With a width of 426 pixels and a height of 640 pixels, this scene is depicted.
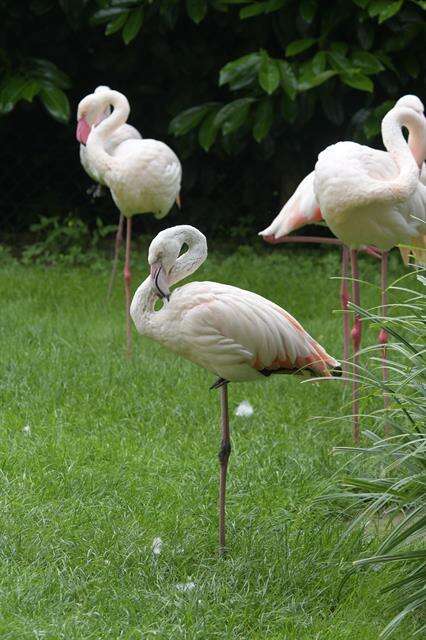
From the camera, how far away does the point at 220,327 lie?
3467mm

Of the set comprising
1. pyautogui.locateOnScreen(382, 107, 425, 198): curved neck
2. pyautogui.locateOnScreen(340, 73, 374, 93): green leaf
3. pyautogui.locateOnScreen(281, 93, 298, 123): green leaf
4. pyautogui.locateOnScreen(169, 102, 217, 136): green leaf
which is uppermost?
pyautogui.locateOnScreen(382, 107, 425, 198): curved neck

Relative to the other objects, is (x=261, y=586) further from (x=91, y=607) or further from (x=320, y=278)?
(x=320, y=278)

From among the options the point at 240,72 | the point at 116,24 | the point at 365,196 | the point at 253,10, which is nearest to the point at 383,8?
the point at 253,10

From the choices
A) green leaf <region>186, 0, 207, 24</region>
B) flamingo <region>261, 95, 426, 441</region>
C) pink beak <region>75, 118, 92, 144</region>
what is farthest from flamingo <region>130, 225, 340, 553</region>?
green leaf <region>186, 0, 207, 24</region>

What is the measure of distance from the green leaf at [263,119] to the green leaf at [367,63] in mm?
669

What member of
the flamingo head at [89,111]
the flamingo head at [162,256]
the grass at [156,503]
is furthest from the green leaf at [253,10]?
the flamingo head at [162,256]

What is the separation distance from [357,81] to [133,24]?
1654 mm

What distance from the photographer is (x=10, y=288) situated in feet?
24.6

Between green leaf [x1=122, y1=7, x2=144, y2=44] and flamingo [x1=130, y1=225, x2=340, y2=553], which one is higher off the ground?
flamingo [x1=130, y1=225, x2=340, y2=553]

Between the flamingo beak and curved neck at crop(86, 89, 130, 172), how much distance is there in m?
2.54

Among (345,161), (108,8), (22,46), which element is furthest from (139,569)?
(22,46)

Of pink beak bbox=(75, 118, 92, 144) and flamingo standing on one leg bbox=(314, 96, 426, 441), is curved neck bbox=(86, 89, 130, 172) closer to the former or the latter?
pink beak bbox=(75, 118, 92, 144)

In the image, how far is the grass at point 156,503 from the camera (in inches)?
121

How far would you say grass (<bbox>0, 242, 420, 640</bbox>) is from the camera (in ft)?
10.1
